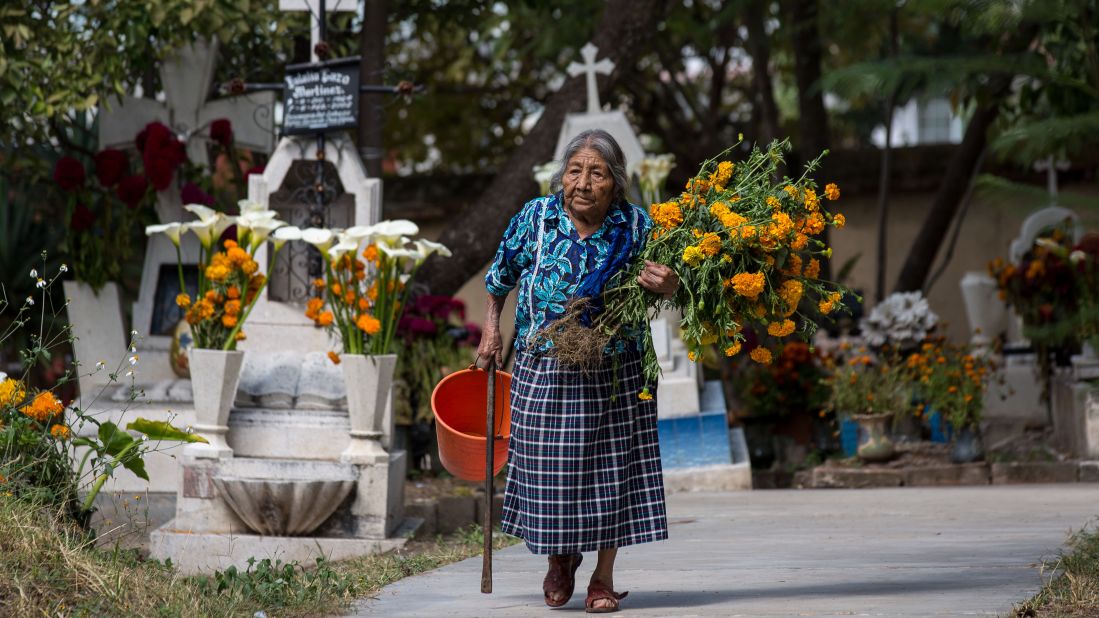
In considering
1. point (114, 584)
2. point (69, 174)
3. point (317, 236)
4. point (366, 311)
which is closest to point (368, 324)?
point (366, 311)

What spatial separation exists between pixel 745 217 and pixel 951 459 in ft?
17.2

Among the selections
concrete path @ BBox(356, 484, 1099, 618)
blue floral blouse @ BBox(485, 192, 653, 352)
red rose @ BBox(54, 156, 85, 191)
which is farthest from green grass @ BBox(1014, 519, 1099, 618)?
red rose @ BBox(54, 156, 85, 191)

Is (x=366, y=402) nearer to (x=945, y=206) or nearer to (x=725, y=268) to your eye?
(x=725, y=268)

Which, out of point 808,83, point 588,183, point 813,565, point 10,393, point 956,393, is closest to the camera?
point 588,183

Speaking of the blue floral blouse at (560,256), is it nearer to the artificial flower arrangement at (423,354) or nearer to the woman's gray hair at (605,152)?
the woman's gray hair at (605,152)

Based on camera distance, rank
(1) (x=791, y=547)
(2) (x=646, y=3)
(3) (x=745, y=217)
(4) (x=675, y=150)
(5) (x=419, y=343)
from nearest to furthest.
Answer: (3) (x=745, y=217) < (1) (x=791, y=547) < (5) (x=419, y=343) < (2) (x=646, y=3) < (4) (x=675, y=150)

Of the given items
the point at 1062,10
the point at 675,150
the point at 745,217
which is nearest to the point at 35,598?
the point at 745,217

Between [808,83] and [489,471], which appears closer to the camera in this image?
[489,471]

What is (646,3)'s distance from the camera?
9383 millimetres

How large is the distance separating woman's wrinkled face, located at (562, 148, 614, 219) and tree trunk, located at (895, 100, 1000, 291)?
24.2 feet

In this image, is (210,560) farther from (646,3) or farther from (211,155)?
(646,3)

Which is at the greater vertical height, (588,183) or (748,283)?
(588,183)

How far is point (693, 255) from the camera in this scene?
426cm

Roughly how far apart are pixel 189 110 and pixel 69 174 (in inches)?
37.7
